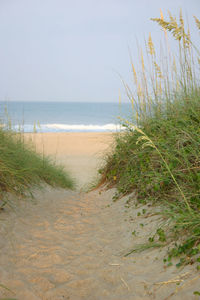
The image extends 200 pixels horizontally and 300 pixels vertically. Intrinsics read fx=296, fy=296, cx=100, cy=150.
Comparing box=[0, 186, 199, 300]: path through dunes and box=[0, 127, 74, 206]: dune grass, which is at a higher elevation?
box=[0, 127, 74, 206]: dune grass

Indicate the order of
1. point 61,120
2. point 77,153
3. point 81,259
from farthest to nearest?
point 61,120, point 77,153, point 81,259

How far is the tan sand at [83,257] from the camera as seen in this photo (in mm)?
2002

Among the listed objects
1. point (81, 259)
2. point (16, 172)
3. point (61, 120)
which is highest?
point (61, 120)

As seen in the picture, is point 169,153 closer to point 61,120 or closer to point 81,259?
point 81,259

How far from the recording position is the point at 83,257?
104 inches

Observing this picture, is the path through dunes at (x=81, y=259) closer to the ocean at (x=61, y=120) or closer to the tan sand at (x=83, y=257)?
the tan sand at (x=83, y=257)

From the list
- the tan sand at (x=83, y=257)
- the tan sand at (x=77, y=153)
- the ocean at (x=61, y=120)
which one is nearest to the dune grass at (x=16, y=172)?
the tan sand at (x=83, y=257)

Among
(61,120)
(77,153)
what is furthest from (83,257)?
(61,120)

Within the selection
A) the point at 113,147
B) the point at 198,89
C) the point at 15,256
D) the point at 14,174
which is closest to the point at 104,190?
the point at 113,147

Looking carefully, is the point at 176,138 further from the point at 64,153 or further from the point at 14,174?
the point at 64,153

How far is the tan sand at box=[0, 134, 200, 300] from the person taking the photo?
6.57 feet

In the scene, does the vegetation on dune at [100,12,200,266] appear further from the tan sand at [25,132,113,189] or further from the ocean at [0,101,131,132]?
the tan sand at [25,132,113,189]

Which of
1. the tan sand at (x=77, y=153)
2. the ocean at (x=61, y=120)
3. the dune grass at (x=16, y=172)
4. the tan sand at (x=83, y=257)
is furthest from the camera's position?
the tan sand at (x=77, y=153)

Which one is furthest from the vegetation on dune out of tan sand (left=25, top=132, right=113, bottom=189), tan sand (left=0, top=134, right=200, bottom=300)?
tan sand (left=25, top=132, right=113, bottom=189)
